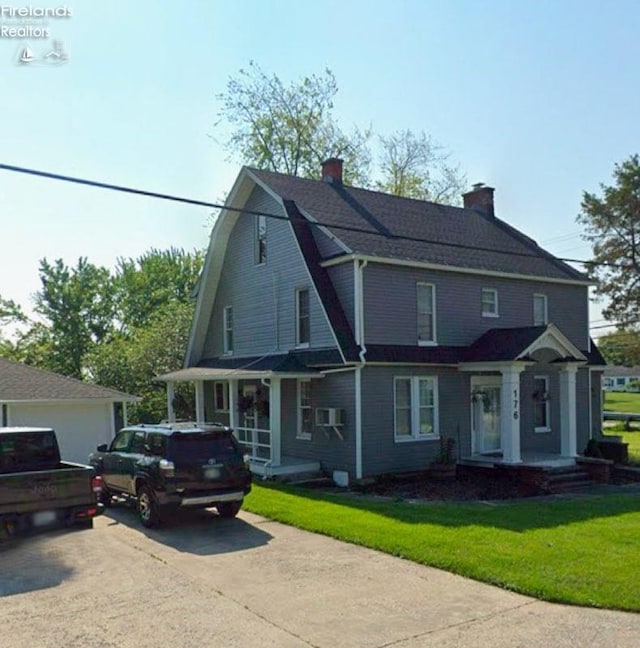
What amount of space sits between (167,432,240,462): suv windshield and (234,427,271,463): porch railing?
6851 millimetres

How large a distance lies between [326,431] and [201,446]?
6769mm

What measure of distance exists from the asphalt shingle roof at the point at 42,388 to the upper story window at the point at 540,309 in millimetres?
12428

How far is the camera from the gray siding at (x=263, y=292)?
18828mm

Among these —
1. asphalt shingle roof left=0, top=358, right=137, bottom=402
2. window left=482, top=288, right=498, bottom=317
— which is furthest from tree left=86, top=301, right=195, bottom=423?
window left=482, top=288, right=498, bottom=317

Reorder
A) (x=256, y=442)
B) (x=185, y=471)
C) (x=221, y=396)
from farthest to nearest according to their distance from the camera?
(x=221, y=396)
(x=256, y=442)
(x=185, y=471)

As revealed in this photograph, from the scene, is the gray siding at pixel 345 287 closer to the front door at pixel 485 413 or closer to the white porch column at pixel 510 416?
the white porch column at pixel 510 416

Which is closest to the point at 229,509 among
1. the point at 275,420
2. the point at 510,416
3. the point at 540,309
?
the point at 275,420

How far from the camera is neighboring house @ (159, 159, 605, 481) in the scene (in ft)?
56.5

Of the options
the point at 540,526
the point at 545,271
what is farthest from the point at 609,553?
the point at 545,271

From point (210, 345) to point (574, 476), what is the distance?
41.4ft

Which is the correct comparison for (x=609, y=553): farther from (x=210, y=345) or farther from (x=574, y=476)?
(x=210, y=345)

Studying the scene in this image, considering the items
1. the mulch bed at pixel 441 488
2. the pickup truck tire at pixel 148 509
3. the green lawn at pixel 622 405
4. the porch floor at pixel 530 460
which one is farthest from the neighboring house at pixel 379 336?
the green lawn at pixel 622 405

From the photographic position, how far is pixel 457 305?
62.6ft

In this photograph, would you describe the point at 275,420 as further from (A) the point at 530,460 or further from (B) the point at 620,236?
(B) the point at 620,236
